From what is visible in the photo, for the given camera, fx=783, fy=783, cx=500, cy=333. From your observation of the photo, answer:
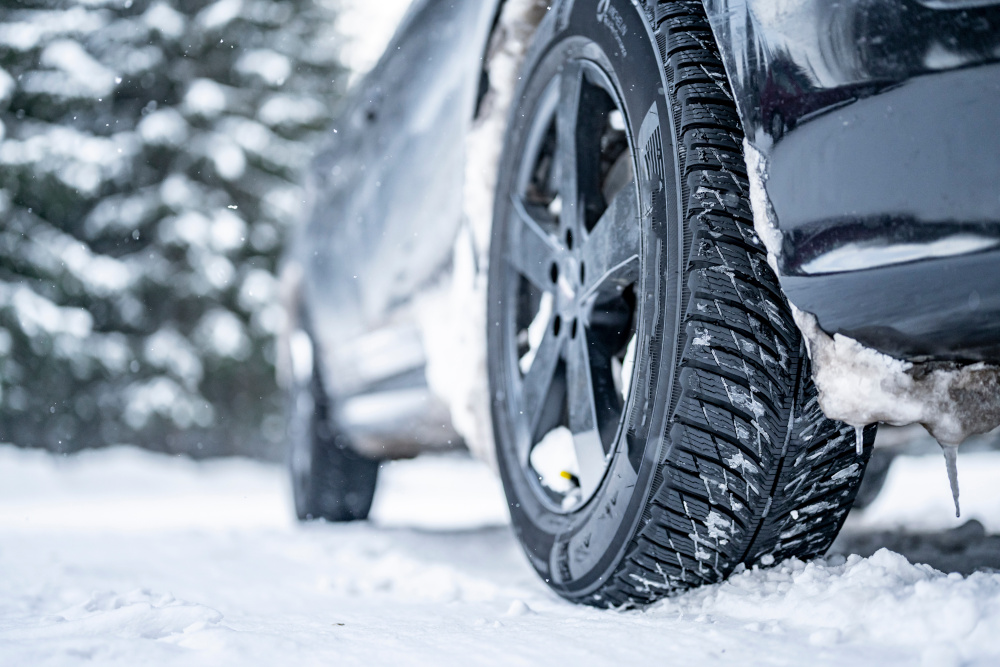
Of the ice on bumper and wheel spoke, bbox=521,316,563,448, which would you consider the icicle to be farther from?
wheel spoke, bbox=521,316,563,448

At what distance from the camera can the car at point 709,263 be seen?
85 cm

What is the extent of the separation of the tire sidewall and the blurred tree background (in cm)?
682

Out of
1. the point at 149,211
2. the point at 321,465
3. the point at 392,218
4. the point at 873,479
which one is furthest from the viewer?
the point at 149,211

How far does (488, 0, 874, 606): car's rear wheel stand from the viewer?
1.05 metres

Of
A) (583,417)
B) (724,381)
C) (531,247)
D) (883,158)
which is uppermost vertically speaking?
(883,158)

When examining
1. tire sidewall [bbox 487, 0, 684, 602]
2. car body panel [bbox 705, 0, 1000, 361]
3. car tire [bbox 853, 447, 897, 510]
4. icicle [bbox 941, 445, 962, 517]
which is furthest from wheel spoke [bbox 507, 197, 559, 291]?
car tire [bbox 853, 447, 897, 510]

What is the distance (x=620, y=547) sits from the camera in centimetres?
116

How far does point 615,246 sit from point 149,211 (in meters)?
8.14

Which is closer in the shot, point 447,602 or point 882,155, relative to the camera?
point 882,155

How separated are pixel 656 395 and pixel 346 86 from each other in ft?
30.5

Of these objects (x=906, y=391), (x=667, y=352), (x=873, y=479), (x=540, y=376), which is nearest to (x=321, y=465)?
(x=540, y=376)

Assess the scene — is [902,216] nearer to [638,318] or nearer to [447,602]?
[638,318]

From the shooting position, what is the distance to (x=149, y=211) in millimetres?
8320

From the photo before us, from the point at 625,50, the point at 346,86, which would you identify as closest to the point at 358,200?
the point at 625,50
